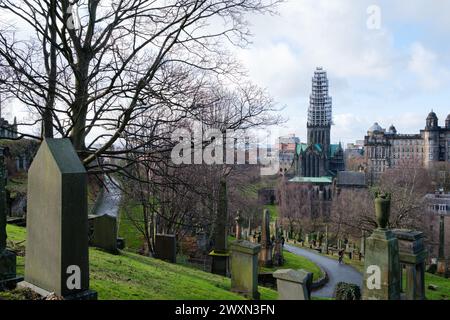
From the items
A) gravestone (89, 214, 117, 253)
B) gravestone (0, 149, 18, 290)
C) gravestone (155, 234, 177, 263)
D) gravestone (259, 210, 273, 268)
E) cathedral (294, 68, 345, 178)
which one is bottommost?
gravestone (259, 210, 273, 268)

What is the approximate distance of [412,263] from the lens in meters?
7.97

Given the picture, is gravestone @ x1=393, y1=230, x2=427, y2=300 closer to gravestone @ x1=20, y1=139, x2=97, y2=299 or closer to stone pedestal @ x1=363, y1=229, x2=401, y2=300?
stone pedestal @ x1=363, y1=229, x2=401, y2=300

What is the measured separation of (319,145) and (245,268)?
82.9 meters

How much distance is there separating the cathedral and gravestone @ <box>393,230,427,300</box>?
77.0m

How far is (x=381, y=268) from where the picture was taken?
6605mm

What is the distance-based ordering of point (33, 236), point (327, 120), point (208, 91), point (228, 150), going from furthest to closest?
1. point (327, 120)
2. point (228, 150)
3. point (208, 91)
4. point (33, 236)

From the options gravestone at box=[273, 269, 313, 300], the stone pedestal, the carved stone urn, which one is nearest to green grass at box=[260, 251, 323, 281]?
the stone pedestal

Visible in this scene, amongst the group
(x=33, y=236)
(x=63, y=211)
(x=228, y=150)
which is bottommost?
(x=33, y=236)

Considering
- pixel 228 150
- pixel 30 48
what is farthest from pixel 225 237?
pixel 30 48

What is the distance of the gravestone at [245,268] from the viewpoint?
9211mm

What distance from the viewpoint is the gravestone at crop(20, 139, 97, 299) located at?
511 centimetres

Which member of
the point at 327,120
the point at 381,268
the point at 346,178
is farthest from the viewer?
the point at 327,120
